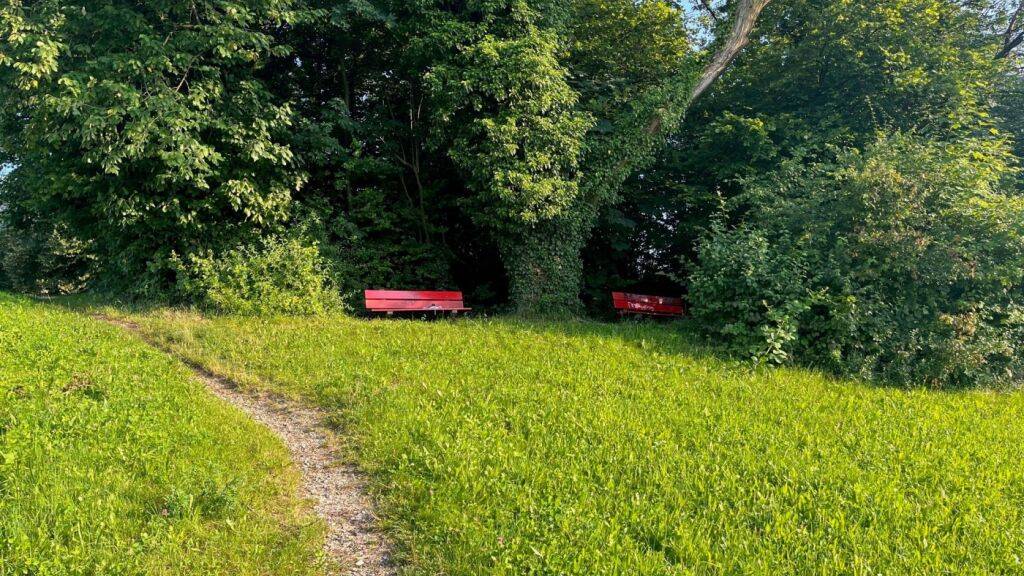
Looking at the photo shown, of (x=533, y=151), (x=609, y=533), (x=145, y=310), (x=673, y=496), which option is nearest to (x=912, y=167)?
(x=533, y=151)

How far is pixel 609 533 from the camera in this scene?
10.2 ft

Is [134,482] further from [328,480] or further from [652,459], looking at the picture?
[652,459]

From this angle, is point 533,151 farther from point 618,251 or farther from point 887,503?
point 887,503

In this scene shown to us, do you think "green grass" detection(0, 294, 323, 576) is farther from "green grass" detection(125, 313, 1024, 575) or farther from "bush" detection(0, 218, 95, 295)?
"bush" detection(0, 218, 95, 295)

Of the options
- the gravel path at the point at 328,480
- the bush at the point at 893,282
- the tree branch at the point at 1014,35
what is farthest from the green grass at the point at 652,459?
the tree branch at the point at 1014,35

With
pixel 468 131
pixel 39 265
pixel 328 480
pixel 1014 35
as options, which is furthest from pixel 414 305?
pixel 39 265

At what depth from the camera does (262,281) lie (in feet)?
30.9

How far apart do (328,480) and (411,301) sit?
23.3 ft

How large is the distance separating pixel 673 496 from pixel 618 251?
12.0 m

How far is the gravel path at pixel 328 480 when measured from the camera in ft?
9.86

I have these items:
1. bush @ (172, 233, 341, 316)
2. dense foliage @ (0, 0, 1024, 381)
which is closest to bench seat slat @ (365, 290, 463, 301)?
bush @ (172, 233, 341, 316)

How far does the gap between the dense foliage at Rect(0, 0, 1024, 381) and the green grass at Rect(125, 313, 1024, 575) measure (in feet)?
6.62

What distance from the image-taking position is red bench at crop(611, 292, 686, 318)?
11.7 meters

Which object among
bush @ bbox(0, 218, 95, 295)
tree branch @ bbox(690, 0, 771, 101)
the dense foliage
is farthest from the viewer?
bush @ bbox(0, 218, 95, 295)
